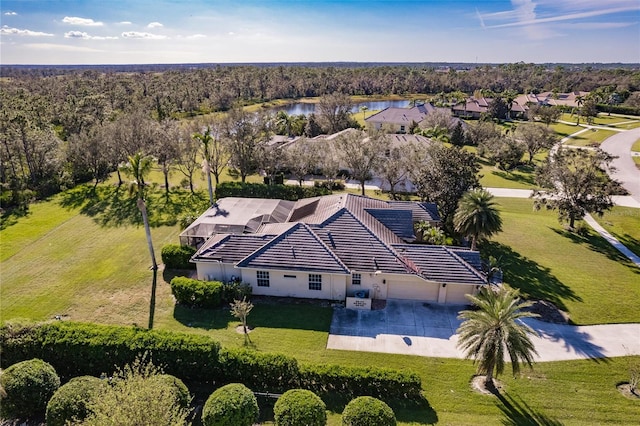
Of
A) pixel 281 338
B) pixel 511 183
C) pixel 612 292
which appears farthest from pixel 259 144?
pixel 612 292

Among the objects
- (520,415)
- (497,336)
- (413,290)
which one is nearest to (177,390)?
(497,336)

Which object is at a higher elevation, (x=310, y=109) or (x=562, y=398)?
(x=310, y=109)

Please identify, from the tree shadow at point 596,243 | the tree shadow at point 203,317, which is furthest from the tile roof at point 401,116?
the tree shadow at point 203,317

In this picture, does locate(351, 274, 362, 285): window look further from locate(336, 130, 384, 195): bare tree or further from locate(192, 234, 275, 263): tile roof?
locate(336, 130, 384, 195): bare tree

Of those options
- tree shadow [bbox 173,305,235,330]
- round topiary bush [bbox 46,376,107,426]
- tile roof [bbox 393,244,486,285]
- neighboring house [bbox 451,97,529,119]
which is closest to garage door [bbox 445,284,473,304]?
tile roof [bbox 393,244,486,285]

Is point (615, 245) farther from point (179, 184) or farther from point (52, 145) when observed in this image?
point (52, 145)

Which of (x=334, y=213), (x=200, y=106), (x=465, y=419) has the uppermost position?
(x=200, y=106)

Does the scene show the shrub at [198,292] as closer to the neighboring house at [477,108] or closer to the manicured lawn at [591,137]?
the manicured lawn at [591,137]
